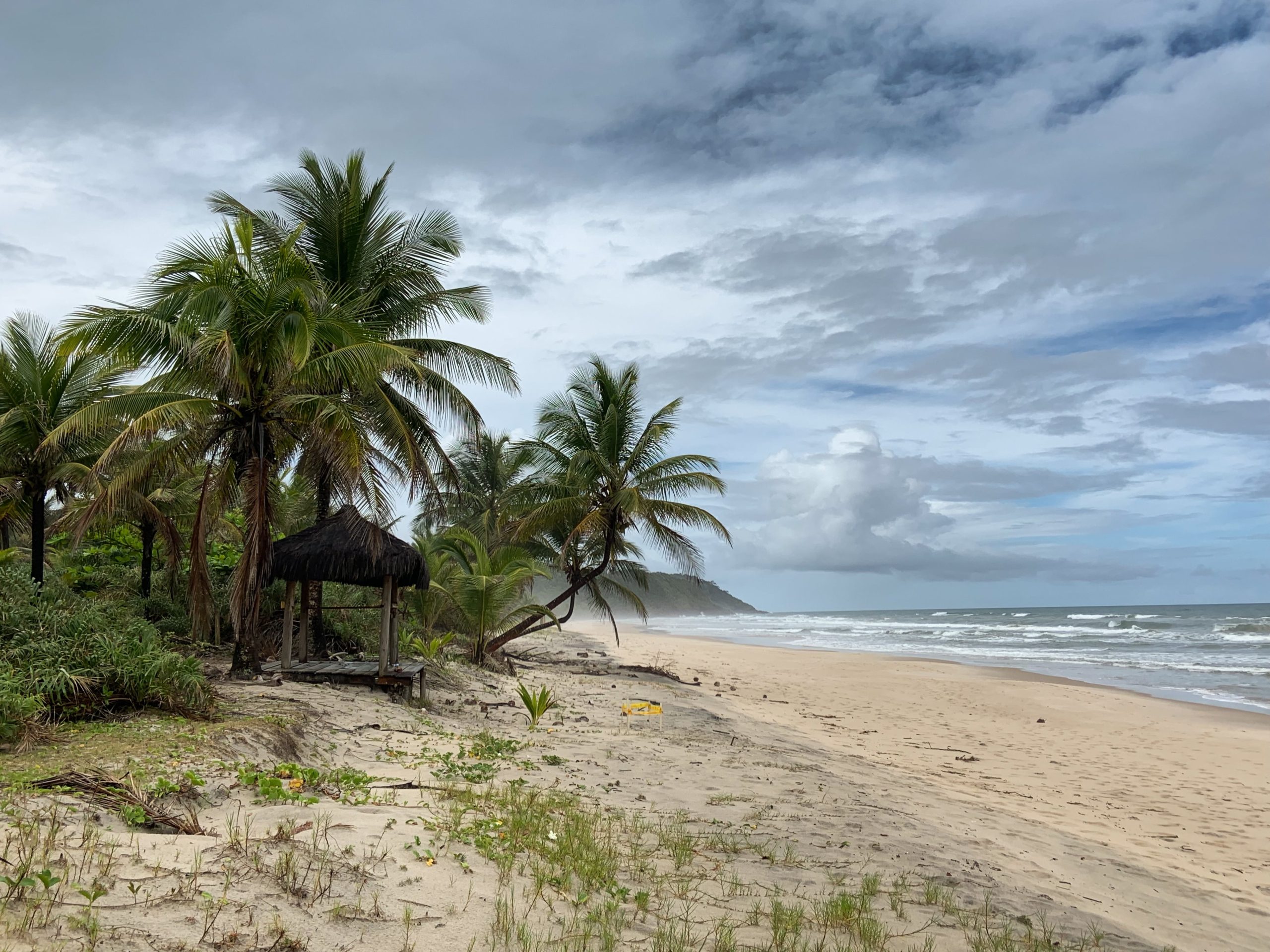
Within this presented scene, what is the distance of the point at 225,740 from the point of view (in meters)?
6.24

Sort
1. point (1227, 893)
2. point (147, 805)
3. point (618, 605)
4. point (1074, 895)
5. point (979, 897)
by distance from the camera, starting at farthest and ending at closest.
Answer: point (618, 605) < point (1227, 893) < point (1074, 895) < point (979, 897) < point (147, 805)

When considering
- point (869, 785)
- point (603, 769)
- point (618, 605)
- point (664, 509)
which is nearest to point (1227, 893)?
point (869, 785)

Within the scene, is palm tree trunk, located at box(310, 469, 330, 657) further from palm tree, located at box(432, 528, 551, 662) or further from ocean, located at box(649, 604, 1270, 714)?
ocean, located at box(649, 604, 1270, 714)

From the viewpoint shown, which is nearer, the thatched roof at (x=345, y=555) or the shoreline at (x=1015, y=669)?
the thatched roof at (x=345, y=555)

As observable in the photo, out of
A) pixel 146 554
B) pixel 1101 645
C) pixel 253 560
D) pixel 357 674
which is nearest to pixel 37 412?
pixel 146 554

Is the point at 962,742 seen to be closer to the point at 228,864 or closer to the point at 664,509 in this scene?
the point at 664,509

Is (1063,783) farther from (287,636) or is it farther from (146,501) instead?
(146,501)

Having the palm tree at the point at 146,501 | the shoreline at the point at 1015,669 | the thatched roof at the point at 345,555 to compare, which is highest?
the palm tree at the point at 146,501

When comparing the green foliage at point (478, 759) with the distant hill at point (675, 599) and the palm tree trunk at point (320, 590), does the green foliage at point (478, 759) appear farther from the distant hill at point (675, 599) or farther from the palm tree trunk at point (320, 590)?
the distant hill at point (675, 599)

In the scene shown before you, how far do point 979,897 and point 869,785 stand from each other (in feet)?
12.0

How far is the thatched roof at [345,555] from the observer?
10.6 metres

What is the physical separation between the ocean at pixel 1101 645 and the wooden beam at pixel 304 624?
681 inches

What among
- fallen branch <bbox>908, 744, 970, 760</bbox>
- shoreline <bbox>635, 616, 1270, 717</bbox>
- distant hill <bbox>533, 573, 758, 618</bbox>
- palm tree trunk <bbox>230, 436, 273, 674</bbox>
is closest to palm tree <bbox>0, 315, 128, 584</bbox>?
palm tree trunk <bbox>230, 436, 273, 674</bbox>

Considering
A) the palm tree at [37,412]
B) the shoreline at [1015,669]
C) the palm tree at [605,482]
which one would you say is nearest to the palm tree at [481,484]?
the palm tree at [605,482]
